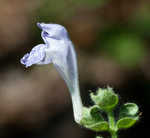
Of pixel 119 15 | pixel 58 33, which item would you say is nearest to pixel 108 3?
pixel 119 15

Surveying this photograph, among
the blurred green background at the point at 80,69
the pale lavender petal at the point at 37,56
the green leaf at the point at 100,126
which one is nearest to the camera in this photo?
the green leaf at the point at 100,126

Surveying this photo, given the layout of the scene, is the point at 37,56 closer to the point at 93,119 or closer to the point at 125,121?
the point at 93,119

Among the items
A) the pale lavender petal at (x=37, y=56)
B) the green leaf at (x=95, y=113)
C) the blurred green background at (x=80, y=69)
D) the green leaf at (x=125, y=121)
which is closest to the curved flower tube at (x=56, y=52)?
the pale lavender petal at (x=37, y=56)

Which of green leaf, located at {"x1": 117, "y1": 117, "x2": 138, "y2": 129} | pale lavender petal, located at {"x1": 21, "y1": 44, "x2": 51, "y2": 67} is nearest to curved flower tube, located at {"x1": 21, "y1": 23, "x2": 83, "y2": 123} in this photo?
pale lavender petal, located at {"x1": 21, "y1": 44, "x2": 51, "y2": 67}

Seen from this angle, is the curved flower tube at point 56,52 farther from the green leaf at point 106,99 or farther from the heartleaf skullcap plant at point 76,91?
the green leaf at point 106,99

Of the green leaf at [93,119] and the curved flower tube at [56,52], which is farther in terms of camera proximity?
the curved flower tube at [56,52]

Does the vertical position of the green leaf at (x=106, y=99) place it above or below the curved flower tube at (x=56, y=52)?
below

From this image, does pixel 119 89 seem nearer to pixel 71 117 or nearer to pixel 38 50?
pixel 71 117
